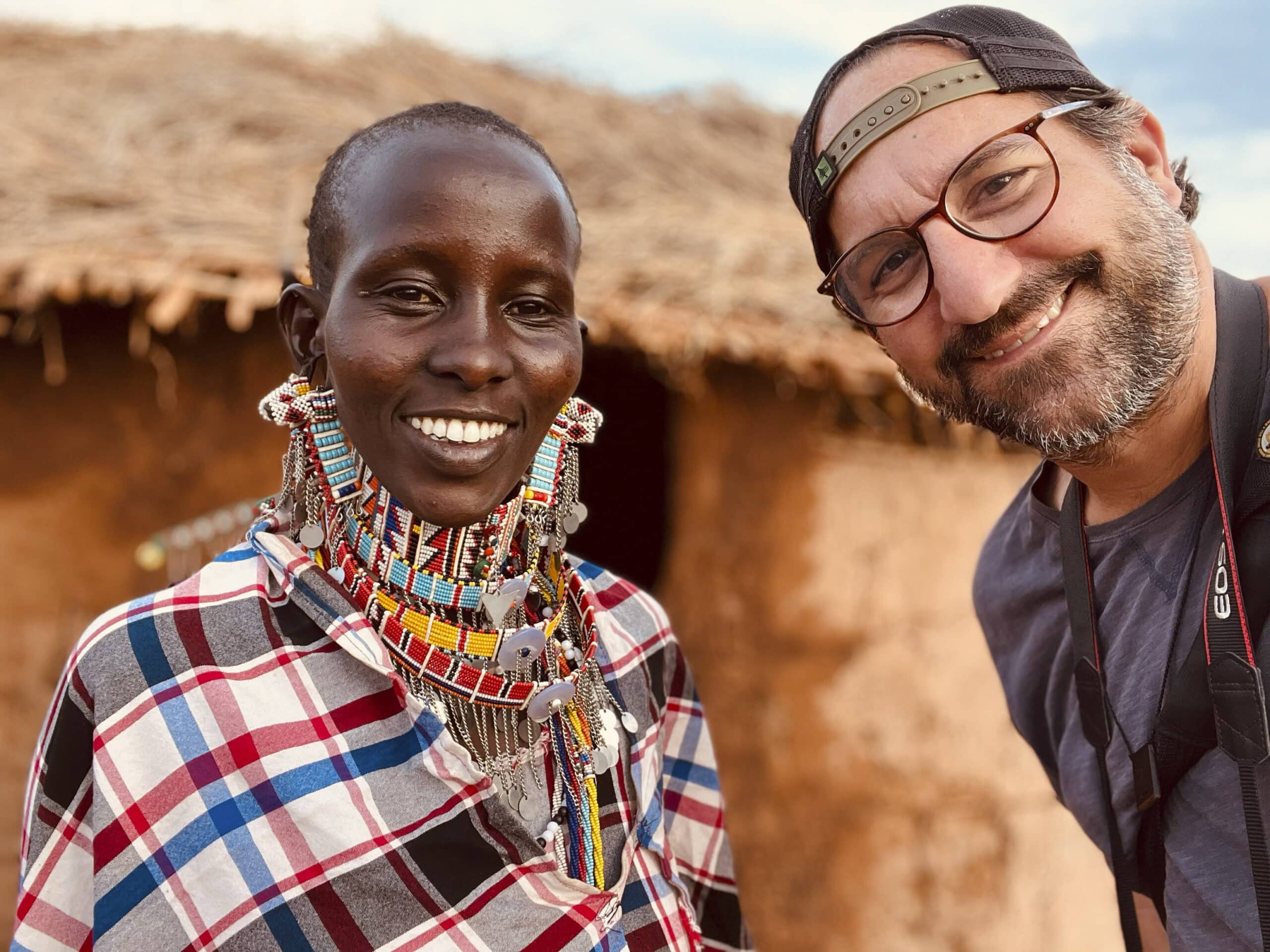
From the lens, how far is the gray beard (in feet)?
5.69

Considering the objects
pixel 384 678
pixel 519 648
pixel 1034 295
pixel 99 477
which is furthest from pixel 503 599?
pixel 99 477

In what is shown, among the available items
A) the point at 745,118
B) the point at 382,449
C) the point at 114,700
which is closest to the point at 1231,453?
the point at 382,449

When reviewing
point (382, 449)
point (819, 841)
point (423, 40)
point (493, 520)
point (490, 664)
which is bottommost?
point (819, 841)

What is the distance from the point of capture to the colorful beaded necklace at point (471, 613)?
154 cm

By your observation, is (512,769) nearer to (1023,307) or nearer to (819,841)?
(1023,307)

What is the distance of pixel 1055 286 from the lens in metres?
1.73

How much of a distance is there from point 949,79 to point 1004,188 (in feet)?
0.68

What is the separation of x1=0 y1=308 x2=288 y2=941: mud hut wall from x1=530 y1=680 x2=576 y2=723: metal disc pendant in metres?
2.71

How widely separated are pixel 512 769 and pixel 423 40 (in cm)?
723

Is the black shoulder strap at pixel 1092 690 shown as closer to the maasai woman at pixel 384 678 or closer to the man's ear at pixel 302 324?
the maasai woman at pixel 384 678

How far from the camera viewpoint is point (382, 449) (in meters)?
1.47

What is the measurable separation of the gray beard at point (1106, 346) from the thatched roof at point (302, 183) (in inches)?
51.6

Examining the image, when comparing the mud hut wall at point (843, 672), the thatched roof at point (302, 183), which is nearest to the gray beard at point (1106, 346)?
the thatched roof at point (302, 183)

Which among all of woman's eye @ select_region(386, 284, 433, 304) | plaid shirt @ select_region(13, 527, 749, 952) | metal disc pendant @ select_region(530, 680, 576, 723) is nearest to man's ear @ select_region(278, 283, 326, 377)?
woman's eye @ select_region(386, 284, 433, 304)
